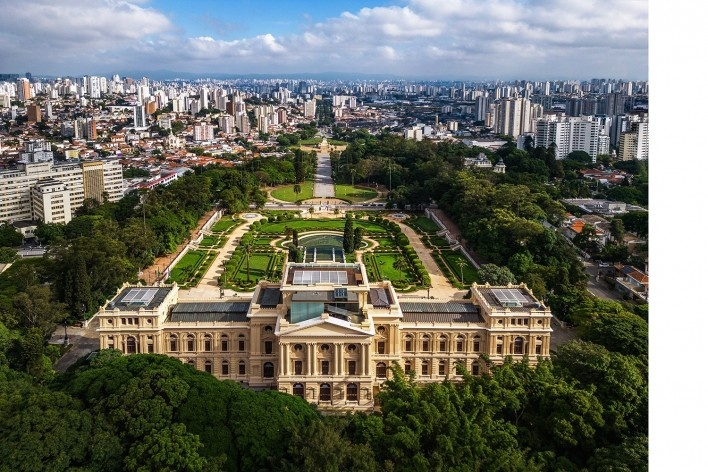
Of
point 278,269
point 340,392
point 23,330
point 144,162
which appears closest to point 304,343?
point 340,392

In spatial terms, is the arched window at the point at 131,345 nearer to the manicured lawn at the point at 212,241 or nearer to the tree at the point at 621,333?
the tree at the point at 621,333

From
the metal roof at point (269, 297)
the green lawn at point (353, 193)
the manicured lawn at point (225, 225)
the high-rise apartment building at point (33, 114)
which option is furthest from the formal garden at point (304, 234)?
the high-rise apartment building at point (33, 114)

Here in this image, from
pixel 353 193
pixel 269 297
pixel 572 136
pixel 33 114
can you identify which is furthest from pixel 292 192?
pixel 33 114

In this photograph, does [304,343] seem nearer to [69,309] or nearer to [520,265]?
[69,309]

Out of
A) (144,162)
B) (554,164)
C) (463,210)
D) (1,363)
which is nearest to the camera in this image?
(1,363)

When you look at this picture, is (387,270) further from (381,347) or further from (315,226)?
(381,347)
